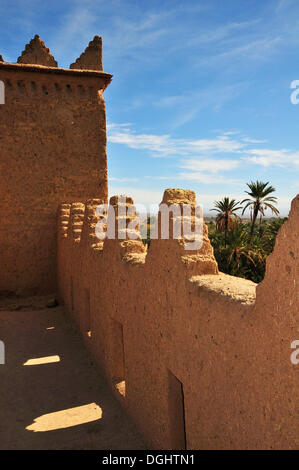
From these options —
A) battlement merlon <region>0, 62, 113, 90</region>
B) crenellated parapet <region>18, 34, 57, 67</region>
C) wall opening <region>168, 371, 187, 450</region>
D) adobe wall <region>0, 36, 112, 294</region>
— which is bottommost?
wall opening <region>168, 371, 187, 450</region>

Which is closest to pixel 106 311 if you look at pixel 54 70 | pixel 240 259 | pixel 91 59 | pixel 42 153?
pixel 42 153

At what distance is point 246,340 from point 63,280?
8974mm

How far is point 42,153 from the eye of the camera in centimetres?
1178

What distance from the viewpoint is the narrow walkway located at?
17.3ft

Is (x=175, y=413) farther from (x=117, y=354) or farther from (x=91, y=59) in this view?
(x=91, y=59)

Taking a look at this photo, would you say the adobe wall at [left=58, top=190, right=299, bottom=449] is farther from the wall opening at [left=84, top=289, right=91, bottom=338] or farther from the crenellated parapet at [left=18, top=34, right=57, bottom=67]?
the crenellated parapet at [left=18, top=34, right=57, bottom=67]

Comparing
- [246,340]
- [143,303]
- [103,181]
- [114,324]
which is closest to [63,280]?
[103,181]

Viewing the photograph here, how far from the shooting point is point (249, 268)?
694 inches

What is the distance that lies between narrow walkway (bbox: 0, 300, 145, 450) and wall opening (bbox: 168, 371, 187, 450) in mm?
830

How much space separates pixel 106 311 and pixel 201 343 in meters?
3.50

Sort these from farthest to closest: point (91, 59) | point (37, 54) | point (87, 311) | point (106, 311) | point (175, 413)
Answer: point (91, 59), point (37, 54), point (87, 311), point (106, 311), point (175, 413)

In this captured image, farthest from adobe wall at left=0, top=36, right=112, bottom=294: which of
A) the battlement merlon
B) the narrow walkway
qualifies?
the narrow walkway

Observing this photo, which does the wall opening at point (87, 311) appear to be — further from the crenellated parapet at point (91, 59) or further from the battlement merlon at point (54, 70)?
the crenellated parapet at point (91, 59)

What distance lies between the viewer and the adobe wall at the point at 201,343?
99.6 inches
